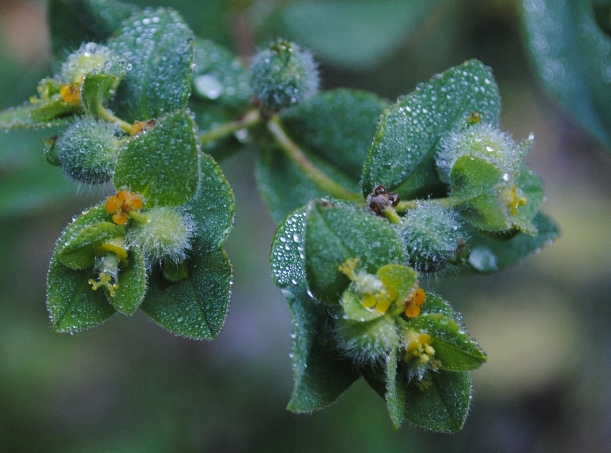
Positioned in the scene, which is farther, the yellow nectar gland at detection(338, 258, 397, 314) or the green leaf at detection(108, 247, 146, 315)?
the green leaf at detection(108, 247, 146, 315)

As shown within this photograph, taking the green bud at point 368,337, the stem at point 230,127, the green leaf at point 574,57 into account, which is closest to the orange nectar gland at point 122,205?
the green bud at point 368,337

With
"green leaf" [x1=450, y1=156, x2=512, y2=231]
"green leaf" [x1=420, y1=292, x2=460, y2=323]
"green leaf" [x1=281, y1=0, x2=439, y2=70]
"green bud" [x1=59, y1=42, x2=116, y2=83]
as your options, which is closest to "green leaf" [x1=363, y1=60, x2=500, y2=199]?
"green leaf" [x1=450, y1=156, x2=512, y2=231]

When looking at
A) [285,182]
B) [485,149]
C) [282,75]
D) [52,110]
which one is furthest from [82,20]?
[485,149]

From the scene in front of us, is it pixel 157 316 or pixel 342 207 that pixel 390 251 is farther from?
pixel 157 316

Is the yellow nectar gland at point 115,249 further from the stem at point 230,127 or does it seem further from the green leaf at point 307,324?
the stem at point 230,127

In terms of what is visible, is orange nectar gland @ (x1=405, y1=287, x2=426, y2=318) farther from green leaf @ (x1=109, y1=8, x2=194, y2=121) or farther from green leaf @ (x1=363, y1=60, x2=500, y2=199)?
green leaf @ (x1=109, y1=8, x2=194, y2=121)
